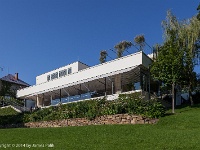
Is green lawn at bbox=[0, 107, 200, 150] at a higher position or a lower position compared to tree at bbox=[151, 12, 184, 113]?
lower

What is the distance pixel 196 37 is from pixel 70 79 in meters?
16.1

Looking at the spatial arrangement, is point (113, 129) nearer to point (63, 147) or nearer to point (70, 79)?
point (63, 147)

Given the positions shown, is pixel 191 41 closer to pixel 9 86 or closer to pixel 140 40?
pixel 140 40

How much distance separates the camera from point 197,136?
16.0m

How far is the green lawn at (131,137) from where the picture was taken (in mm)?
14508

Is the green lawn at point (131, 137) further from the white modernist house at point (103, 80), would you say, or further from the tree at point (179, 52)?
the white modernist house at point (103, 80)

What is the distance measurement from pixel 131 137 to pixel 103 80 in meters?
20.1

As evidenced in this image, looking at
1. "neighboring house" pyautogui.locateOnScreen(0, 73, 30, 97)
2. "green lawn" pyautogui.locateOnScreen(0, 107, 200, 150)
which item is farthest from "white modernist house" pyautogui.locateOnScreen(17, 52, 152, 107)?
"neighboring house" pyautogui.locateOnScreen(0, 73, 30, 97)

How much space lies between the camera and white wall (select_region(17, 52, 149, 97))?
33031 mm

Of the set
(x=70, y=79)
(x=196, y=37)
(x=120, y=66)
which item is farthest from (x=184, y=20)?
(x=70, y=79)

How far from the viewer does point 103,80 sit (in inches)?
1438

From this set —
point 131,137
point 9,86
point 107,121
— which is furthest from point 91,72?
point 9,86

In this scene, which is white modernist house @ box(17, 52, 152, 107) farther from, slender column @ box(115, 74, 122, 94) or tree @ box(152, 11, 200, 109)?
tree @ box(152, 11, 200, 109)

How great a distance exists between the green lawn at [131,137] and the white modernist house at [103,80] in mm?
11083
